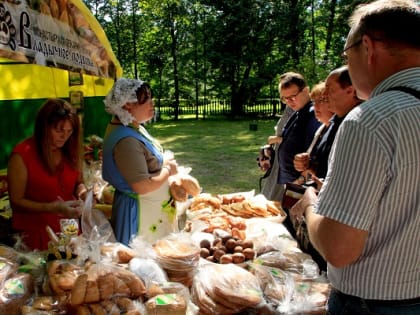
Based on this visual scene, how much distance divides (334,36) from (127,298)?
73.1 feet

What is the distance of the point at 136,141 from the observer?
250cm

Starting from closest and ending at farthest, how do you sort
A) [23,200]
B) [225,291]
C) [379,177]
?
1. [379,177]
2. [225,291]
3. [23,200]

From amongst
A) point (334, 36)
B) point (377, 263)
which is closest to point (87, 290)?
point (377, 263)

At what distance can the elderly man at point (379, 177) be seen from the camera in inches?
37.4

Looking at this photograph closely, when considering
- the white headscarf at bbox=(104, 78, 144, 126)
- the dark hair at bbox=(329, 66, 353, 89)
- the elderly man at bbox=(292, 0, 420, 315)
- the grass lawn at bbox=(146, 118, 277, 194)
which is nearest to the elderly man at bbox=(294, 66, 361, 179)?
the dark hair at bbox=(329, 66, 353, 89)

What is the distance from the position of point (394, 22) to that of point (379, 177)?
1.27ft

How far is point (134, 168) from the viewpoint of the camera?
245 cm

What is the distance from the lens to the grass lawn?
7.77 metres

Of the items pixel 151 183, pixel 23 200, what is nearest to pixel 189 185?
pixel 151 183

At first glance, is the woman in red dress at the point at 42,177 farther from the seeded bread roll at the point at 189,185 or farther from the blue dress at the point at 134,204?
the seeded bread roll at the point at 189,185

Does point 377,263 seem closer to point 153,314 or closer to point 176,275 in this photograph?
point 153,314

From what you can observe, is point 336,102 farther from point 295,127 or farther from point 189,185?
point 295,127

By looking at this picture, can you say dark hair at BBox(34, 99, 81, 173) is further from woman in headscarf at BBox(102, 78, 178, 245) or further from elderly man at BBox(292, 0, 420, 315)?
elderly man at BBox(292, 0, 420, 315)

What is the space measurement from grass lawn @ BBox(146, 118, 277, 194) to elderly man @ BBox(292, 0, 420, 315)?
591 centimetres
